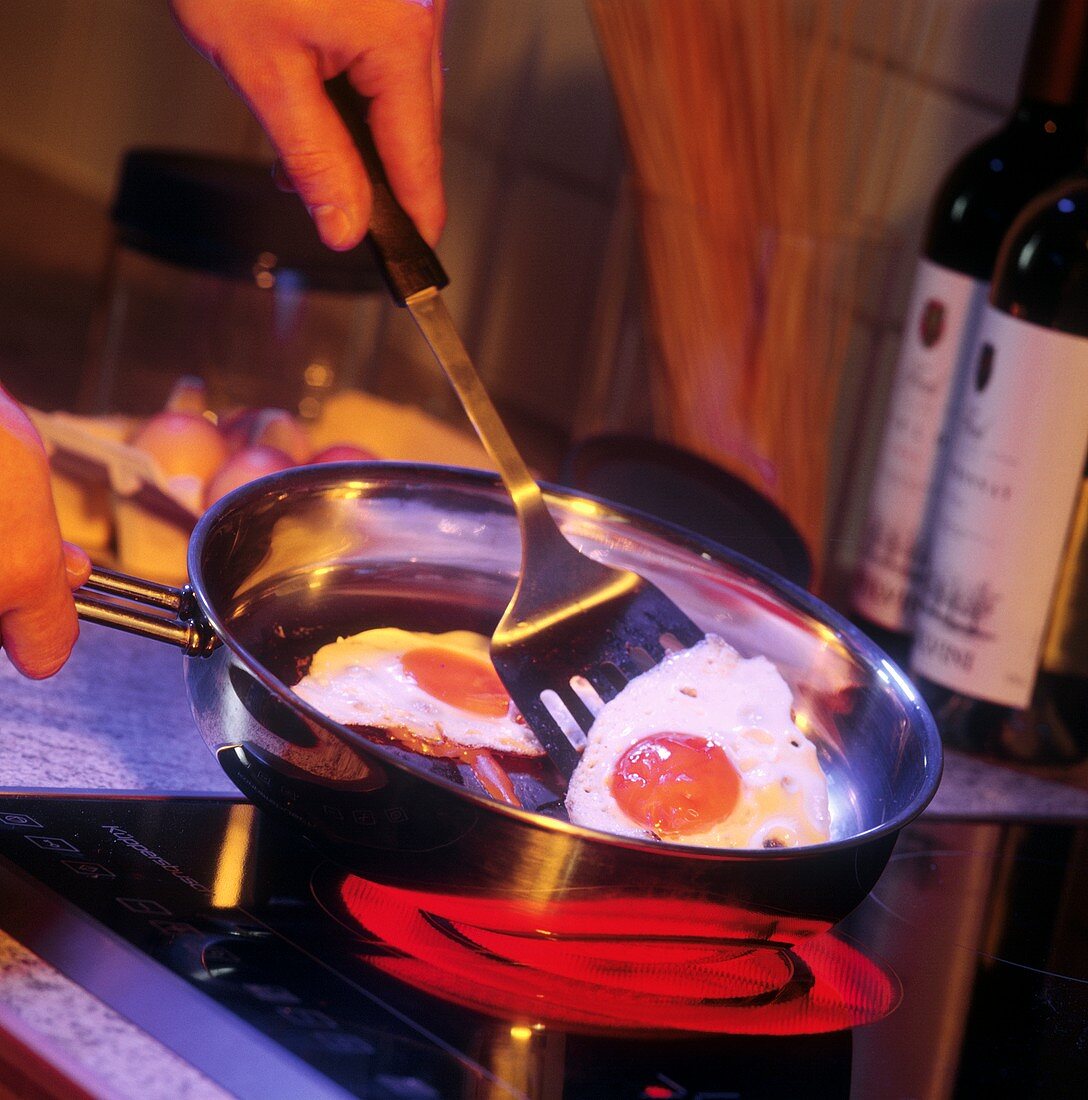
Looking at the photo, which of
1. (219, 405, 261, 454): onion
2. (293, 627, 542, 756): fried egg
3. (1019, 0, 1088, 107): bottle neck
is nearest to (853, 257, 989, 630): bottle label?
(1019, 0, 1088, 107): bottle neck

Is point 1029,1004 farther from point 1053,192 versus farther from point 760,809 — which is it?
point 1053,192

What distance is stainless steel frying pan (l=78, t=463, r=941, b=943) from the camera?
0.57 meters

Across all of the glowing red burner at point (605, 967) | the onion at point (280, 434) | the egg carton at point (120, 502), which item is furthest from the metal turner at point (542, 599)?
the onion at point (280, 434)

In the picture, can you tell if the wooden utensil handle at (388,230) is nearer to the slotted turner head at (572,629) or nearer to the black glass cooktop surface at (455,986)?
the slotted turner head at (572,629)

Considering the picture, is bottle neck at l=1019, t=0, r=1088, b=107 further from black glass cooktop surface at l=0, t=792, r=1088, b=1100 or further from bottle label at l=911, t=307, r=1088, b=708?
black glass cooktop surface at l=0, t=792, r=1088, b=1100

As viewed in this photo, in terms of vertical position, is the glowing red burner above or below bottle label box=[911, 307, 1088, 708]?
below

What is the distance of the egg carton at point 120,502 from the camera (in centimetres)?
107

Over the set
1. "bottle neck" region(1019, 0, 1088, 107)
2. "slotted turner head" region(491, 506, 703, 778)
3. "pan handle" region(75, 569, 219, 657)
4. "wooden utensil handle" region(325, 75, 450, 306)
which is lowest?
"slotted turner head" region(491, 506, 703, 778)

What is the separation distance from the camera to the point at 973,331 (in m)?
1.07

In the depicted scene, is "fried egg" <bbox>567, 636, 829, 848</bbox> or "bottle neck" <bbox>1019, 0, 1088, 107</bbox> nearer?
"fried egg" <bbox>567, 636, 829, 848</bbox>

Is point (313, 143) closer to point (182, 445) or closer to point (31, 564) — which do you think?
point (31, 564)

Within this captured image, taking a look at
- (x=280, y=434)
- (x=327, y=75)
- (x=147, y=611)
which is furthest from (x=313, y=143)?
(x=280, y=434)

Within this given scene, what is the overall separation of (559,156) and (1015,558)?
0.98m

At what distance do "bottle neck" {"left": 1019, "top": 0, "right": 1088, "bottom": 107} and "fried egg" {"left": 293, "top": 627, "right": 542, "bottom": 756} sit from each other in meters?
0.59
